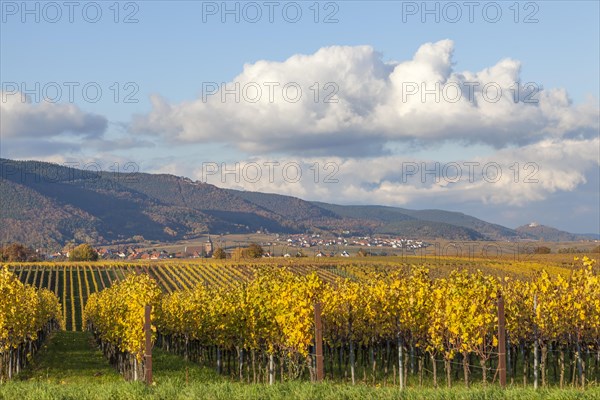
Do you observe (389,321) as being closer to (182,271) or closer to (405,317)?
(405,317)

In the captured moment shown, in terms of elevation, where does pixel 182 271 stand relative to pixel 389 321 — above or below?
below

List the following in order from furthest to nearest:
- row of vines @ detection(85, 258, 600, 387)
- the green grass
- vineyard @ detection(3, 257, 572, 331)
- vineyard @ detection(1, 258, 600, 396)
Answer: vineyard @ detection(3, 257, 572, 331) < vineyard @ detection(1, 258, 600, 396) < row of vines @ detection(85, 258, 600, 387) < the green grass

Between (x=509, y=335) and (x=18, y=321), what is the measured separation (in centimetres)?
2637

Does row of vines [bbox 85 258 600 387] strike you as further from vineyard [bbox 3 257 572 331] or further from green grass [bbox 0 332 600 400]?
vineyard [bbox 3 257 572 331]

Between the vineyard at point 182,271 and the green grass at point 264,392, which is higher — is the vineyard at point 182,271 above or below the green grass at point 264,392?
below

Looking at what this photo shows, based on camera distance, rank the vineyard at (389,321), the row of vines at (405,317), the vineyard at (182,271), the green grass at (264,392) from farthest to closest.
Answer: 1. the vineyard at (182,271)
2. the vineyard at (389,321)
3. the row of vines at (405,317)
4. the green grass at (264,392)

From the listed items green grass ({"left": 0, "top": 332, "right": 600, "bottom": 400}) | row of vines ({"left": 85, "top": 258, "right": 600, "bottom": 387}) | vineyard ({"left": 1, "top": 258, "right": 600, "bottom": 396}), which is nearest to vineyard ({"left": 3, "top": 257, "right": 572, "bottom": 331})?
vineyard ({"left": 1, "top": 258, "right": 600, "bottom": 396})

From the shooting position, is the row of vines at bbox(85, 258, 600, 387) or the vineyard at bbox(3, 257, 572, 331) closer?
the row of vines at bbox(85, 258, 600, 387)

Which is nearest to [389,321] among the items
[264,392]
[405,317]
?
[405,317]

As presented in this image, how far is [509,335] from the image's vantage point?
39.7m

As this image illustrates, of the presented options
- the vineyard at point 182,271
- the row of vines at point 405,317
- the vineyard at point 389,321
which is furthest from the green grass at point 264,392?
the vineyard at point 182,271

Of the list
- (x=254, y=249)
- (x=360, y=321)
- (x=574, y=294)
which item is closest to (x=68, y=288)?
(x=254, y=249)

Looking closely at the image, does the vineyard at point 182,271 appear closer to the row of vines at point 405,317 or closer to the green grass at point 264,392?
the row of vines at point 405,317

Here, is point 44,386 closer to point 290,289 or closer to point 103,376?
point 290,289
